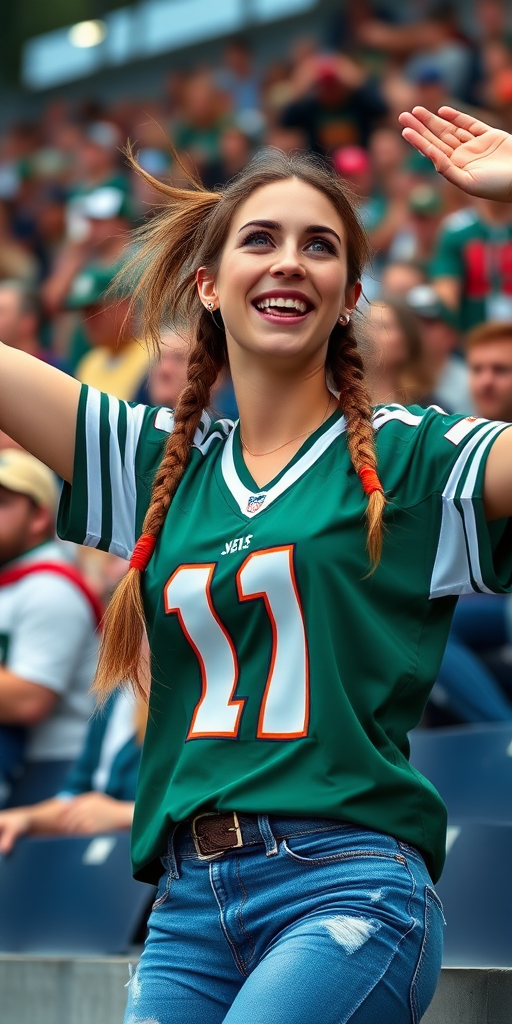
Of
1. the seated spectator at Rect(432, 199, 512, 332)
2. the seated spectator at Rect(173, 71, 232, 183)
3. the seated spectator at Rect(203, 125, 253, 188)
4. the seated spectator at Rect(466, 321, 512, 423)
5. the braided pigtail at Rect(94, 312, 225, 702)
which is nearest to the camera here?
the braided pigtail at Rect(94, 312, 225, 702)

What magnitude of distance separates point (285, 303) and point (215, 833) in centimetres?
82

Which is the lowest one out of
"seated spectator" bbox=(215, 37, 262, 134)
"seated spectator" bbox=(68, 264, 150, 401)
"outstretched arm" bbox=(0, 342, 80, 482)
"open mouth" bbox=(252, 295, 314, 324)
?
"outstretched arm" bbox=(0, 342, 80, 482)

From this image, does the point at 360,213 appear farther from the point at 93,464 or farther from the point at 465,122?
the point at 93,464

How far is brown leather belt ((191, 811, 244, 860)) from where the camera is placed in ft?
6.91

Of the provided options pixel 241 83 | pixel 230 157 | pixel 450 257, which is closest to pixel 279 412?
pixel 450 257

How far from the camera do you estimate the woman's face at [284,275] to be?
2344 mm

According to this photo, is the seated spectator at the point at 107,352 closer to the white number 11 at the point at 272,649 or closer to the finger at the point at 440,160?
the finger at the point at 440,160

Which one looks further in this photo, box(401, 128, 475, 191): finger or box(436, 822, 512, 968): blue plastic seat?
box(436, 822, 512, 968): blue plastic seat

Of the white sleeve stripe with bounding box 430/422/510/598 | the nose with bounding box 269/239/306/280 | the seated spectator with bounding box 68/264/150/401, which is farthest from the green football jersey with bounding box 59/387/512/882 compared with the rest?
the seated spectator with bounding box 68/264/150/401

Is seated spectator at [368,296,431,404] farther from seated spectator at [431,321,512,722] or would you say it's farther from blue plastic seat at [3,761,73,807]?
blue plastic seat at [3,761,73,807]

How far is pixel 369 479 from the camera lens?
2.19m

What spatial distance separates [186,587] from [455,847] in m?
1.42

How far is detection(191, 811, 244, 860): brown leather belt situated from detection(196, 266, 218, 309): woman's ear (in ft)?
2.90

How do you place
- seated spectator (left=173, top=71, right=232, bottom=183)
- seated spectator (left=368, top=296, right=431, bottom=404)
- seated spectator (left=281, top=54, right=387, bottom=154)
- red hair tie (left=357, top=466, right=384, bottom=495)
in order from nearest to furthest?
red hair tie (left=357, top=466, right=384, bottom=495), seated spectator (left=368, top=296, right=431, bottom=404), seated spectator (left=281, top=54, right=387, bottom=154), seated spectator (left=173, top=71, right=232, bottom=183)
